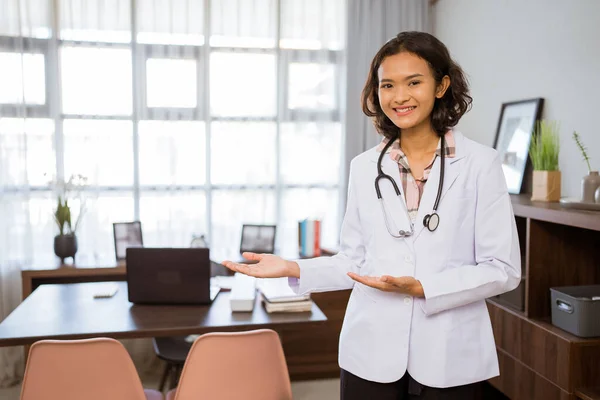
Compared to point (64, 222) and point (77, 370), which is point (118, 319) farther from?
point (64, 222)

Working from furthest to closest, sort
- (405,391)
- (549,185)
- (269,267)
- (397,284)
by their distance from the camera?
1. (549,185)
2. (269,267)
3. (405,391)
4. (397,284)

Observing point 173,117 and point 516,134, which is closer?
point 516,134

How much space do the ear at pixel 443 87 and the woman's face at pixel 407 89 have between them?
2 centimetres

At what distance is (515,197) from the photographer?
278 cm

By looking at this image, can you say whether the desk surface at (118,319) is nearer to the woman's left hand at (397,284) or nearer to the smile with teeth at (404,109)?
the woman's left hand at (397,284)

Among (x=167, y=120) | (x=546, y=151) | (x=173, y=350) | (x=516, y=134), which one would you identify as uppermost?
(x=167, y=120)

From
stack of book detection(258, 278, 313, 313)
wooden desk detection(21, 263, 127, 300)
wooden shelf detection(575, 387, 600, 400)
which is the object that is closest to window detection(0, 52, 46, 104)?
wooden desk detection(21, 263, 127, 300)

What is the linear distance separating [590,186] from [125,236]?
267cm

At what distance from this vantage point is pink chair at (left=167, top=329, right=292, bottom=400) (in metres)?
1.93

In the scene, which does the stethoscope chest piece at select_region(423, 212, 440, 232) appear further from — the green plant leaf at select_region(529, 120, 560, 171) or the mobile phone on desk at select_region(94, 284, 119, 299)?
the mobile phone on desk at select_region(94, 284, 119, 299)

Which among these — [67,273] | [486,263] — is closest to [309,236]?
→ [67,273]

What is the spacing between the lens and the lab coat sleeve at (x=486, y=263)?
1.25 meters

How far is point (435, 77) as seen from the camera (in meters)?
1.39

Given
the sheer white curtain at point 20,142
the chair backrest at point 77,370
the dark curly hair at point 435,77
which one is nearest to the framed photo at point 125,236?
the sheer white curtain at point 20,142
